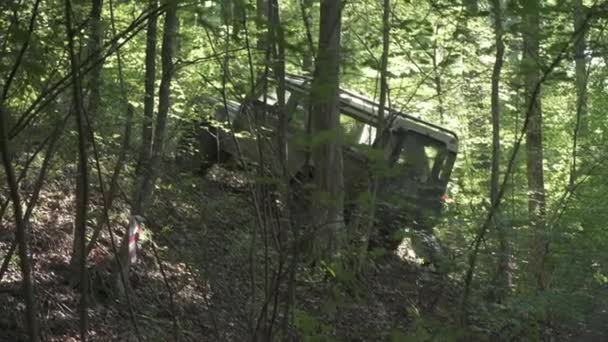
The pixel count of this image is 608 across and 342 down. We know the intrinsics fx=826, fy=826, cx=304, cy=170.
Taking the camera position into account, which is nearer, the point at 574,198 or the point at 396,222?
the point at 396,222

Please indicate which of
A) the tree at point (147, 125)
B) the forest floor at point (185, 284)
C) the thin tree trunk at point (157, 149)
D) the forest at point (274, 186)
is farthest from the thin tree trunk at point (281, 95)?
the tree at point (147, 125)

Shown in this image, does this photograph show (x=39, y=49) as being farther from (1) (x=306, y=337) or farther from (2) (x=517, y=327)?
(2) (x=517, y=327)

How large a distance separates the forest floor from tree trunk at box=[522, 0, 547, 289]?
1.41 m

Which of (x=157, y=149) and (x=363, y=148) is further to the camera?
(x=157, y=149)

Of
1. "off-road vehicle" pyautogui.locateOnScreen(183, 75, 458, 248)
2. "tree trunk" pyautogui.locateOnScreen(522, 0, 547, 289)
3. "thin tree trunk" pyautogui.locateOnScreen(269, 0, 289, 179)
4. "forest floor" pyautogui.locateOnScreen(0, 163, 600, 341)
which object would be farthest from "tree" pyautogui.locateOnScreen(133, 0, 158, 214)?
"tree trunk" pyautogui.locateOnScreen(522, 0, 547, 289)

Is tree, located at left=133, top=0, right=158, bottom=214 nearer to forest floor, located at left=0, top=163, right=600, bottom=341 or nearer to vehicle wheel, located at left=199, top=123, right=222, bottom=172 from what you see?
forest floor, located at left=0, top=163, right=600, bottom=341

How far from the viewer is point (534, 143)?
14.1m

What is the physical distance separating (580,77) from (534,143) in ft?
17.0

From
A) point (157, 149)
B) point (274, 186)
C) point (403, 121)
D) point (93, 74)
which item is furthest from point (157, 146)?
point (403, 121)

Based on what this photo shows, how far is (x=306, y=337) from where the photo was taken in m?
3.97

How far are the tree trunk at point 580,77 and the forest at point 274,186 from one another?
2.0 inches

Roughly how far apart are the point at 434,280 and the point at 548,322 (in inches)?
63.9

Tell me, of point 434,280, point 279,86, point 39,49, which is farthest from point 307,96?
point 434,280

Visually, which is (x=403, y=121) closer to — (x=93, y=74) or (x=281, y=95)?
(x=93, y=74)
